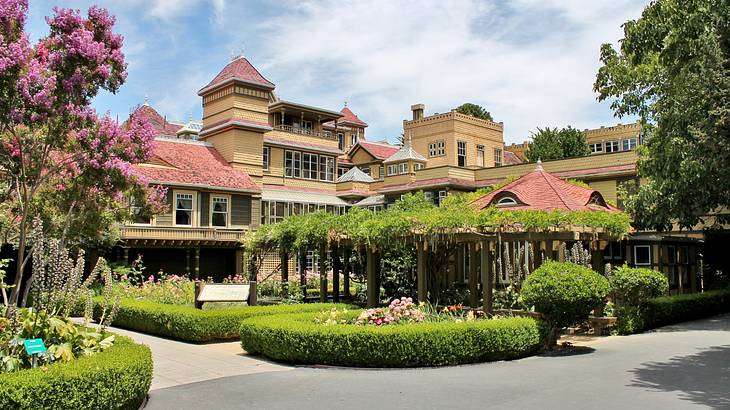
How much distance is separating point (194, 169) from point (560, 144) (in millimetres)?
31300

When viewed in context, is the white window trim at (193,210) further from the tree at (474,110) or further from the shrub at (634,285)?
the tree at (474,110)

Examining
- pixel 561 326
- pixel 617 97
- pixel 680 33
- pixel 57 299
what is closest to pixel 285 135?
pixel 617 97

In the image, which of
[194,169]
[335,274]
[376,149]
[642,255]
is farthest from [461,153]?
[335,274]

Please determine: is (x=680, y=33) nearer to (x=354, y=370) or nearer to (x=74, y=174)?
(x=354, y=370)

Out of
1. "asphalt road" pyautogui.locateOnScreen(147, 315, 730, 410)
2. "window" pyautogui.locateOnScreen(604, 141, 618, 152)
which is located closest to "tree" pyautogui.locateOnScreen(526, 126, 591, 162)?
"window" pyautogui.locateOnScreen(604, 141, 618, 152)

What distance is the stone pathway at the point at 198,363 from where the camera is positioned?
10.8 metres

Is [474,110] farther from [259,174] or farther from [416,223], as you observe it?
[416,223]

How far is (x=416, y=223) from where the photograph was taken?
16.0 m

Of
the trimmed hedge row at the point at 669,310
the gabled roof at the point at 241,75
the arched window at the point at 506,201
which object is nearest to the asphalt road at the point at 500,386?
A: the trimmed hedge row at the point at 669,310

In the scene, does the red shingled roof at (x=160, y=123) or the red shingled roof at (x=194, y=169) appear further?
the red shingled roof at (x=160, y=123)

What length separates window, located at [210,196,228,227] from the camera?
1298 inches

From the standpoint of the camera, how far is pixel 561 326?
A: 43.9 ft

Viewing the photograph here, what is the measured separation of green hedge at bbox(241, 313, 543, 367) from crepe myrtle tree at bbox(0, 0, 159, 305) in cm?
480

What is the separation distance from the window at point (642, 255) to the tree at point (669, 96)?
95 cm
